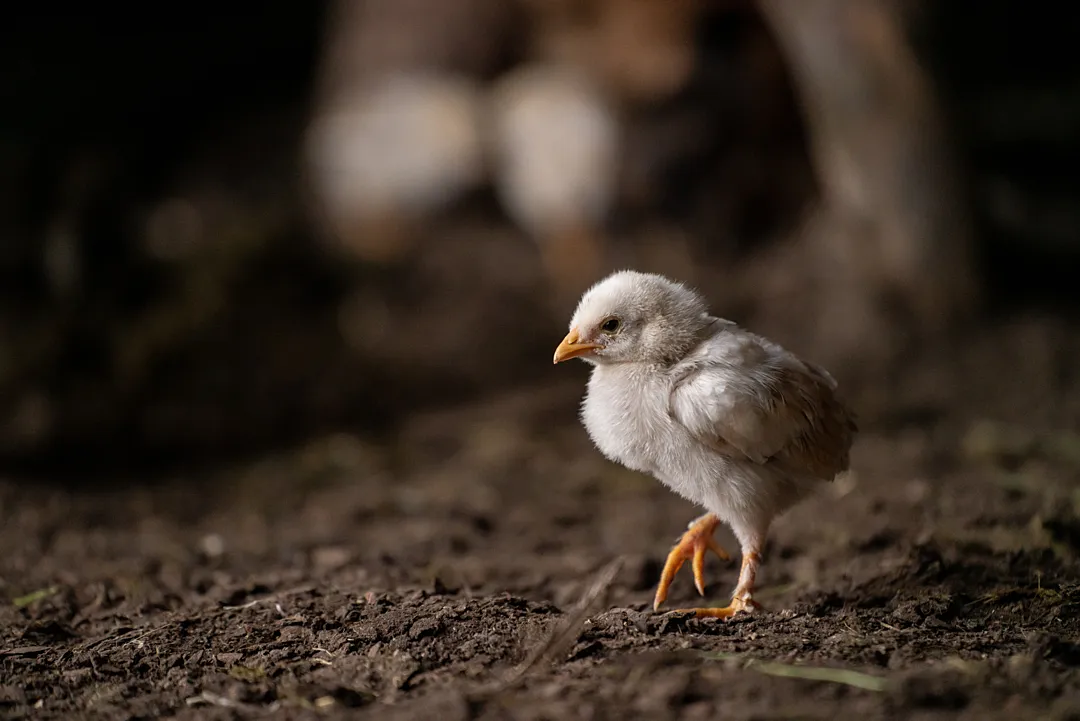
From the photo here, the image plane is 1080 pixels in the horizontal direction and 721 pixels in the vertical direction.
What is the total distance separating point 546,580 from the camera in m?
4.16

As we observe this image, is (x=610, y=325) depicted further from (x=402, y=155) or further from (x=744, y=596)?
(x=402, y=155)

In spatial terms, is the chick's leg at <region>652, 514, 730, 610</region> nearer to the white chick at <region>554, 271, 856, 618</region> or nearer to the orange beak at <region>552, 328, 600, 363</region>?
the white chick at <region>554, 271, 856, 618</region>

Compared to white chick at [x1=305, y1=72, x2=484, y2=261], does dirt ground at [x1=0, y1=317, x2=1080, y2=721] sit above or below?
below

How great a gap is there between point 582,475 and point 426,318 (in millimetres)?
3159

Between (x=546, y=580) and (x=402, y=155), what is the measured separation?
7.26 m

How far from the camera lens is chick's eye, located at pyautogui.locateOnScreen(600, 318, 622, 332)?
3453mm

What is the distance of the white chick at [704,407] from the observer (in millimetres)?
3246

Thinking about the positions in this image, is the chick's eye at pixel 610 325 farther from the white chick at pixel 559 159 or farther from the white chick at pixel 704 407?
the white chick at pixel 559 159

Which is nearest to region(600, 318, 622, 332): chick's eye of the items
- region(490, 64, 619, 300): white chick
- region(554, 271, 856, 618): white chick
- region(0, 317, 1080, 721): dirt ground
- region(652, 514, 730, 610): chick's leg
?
region(554, 271, 856, 618): white chick

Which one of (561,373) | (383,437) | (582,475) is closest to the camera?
(582,475)

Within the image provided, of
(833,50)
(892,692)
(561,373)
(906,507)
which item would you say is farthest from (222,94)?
(892,692)

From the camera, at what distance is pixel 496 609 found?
10.4 feet

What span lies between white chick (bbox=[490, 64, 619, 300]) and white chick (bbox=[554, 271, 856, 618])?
556 centimetres

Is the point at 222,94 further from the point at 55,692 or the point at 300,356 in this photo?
the point at 55,692
